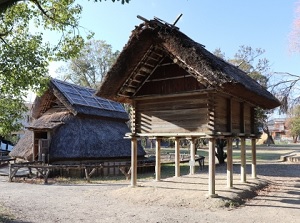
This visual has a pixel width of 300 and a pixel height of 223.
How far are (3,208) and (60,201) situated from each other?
210 cm

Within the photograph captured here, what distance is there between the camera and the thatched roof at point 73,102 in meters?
23.2

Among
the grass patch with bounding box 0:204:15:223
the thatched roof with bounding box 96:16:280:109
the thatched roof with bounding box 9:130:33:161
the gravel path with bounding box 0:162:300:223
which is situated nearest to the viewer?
the grass patch with bounding box 0:204:15:223

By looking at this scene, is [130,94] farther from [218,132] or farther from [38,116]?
[38,116]

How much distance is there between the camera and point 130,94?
44.7 feet

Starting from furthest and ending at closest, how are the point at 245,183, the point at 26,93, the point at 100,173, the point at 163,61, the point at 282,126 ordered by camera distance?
the point at 282,126
the point at 100,173
the point at 245,183
the point at 163,61
the point at 26,93

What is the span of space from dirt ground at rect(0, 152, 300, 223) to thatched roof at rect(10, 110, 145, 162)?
607cm

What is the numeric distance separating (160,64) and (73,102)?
11633mm

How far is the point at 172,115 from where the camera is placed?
12375 millimetres

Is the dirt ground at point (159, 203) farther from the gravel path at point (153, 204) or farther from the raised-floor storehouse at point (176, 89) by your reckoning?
the raised-floor storehouse at point (176, 89)

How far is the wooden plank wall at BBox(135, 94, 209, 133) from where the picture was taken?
38.3 ft

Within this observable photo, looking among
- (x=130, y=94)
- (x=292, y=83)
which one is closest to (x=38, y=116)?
(x=130, y=94)

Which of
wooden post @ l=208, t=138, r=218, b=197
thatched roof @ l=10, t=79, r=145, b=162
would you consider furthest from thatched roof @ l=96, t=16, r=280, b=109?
thatched roof @ l=10, t=79, r=145, b=162

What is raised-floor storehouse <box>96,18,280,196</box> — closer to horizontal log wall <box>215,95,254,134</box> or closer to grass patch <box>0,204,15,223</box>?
horizontal log wall <box>215,95,254,134</box>

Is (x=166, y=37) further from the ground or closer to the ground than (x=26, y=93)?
further from the ground
